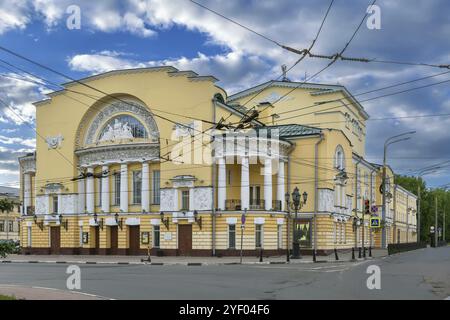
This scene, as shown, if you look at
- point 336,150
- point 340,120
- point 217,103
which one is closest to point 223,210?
point 217,103

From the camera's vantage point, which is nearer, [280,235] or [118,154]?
[280,235]

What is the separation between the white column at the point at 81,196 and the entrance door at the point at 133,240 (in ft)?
18.2

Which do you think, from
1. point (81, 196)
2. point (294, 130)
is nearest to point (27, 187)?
point (81, 196)

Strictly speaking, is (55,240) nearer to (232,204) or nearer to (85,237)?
(85,237)

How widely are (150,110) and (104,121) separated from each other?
5.42 meters

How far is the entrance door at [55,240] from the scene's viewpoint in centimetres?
4878

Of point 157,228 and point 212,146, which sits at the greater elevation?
point 212,146

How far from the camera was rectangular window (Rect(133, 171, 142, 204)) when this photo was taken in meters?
45.2

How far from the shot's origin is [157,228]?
43.6 m

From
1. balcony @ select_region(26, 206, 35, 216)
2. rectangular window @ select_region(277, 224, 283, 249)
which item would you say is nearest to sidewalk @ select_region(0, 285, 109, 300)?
rectangular window @ select_region(277, 224, 283, 249)

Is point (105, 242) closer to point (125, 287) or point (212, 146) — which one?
point (212, 146)

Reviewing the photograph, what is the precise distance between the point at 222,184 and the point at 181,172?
11.8 feet

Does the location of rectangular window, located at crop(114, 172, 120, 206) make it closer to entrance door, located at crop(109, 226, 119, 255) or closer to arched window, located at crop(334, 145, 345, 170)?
entrance door, located at crop(109, 226, 119, 255)

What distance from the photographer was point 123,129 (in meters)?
45.8
